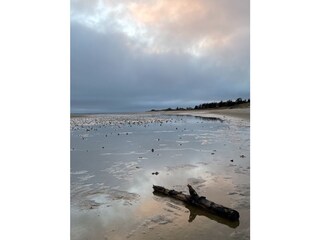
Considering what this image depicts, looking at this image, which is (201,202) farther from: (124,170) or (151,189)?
(124,170)

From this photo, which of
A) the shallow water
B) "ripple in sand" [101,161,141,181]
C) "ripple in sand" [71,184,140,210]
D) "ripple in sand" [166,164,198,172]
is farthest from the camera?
"ripple in sand" [166,164,198,172]

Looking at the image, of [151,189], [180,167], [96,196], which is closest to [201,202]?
[151,189]

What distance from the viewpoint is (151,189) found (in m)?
2.22

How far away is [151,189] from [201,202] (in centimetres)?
48

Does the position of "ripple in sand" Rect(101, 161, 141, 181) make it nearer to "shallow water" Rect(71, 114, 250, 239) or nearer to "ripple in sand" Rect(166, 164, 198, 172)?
"shallow water" Rect(71, 114, 250, 239)

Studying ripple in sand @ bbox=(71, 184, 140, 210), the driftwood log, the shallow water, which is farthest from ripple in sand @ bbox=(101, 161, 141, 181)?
the driftwood log

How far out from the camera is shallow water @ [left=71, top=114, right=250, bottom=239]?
5.35 feet

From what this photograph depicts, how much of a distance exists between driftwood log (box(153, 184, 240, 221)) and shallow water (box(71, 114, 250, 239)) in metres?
0.03
